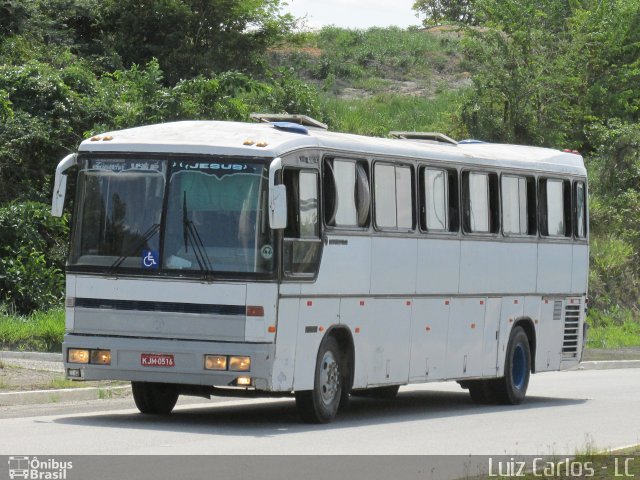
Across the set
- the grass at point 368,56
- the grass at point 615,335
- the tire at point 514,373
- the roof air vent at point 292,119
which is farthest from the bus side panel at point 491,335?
the grass at point 368,56

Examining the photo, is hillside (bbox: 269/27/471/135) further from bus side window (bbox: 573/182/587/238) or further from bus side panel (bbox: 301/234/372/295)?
bus side panel (bbox: 301/234/372/295)

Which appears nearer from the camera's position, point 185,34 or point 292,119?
point 292,119

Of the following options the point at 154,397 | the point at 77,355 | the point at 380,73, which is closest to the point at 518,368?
the point at 154,397

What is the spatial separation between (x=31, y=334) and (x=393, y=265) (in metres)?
9.30

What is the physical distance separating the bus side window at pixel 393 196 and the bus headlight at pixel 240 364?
3.11 metres

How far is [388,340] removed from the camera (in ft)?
57.6

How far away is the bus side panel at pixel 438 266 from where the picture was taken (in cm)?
1834

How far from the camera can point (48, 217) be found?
29406 mm

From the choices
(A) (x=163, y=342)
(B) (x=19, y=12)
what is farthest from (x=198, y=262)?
(B) (x=19, y=12)

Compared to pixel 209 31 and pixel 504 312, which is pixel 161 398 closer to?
pixel 504 312

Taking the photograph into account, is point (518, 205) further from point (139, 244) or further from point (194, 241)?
point (139, 244)

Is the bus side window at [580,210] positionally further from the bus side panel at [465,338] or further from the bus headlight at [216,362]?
the bus headlight at [216,362]

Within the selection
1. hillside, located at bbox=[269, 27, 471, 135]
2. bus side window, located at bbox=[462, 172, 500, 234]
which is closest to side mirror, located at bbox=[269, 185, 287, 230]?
bus side window, located at bbox=[462, 172, 500, 234]

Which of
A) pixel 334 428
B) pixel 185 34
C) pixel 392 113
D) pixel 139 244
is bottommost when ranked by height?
pixel 334 428
